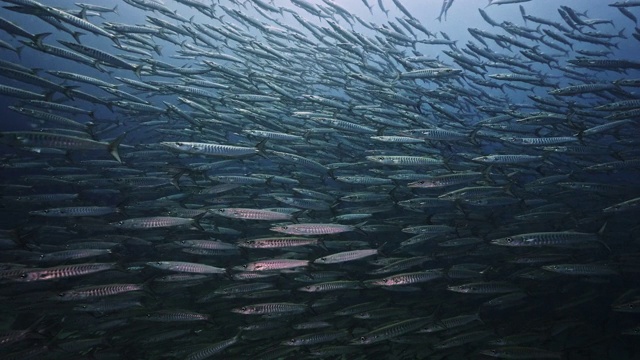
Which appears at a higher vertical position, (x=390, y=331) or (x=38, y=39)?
(x=38, y=39)

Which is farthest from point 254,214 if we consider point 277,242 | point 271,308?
point 271,308

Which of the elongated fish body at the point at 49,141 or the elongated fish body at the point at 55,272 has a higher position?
the elongated fish body at the point at 49,141

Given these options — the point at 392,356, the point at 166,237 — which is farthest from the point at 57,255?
the point at 392,356

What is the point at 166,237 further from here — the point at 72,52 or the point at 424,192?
the point at 424,192

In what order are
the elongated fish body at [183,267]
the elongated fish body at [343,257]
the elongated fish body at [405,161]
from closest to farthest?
the elongated fish body at [183,267]
the elongated fish body at [343,257]
the elongated fish body at [405,161]

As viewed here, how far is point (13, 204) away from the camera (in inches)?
335

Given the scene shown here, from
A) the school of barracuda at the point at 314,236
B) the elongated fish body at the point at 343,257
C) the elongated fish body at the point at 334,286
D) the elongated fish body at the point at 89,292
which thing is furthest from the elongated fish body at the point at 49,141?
the elongated fish body at the point at 334,286

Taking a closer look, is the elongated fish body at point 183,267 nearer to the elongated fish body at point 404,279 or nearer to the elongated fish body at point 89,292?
the elongated fish body at point 89,292

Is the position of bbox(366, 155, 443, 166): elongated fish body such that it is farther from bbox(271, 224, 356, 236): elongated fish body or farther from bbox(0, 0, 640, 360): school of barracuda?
bbox(271, 224, 356, 236): elongated fish body

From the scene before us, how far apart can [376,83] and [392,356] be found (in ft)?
20.1

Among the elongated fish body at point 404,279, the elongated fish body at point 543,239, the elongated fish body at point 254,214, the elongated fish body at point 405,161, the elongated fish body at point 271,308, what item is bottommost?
the elongated fish body at point 271,308

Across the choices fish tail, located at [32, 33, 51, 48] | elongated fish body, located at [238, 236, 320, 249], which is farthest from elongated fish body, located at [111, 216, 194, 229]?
fish tail, located at [32, 33, 51, 48]

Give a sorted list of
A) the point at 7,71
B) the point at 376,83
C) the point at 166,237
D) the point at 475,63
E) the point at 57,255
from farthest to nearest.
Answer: the point at 475,63, the point at 376,83, the point at 166,237, the point at 7,71, the point at 57,255

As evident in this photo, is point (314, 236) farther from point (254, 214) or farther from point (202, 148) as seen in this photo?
point (202, 148)
